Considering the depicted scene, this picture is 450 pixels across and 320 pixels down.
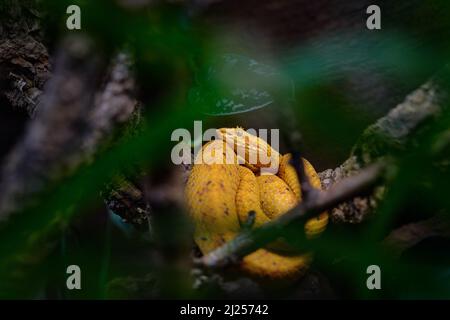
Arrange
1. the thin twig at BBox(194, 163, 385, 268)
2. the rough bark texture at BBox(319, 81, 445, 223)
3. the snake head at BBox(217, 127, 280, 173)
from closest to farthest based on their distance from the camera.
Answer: the thin twig at BBox(194, 163, 385, 268) < the rough bark texture at BBox(319, 81, 445, 223) < the snake head at BBox(217, 127, 280, 173)

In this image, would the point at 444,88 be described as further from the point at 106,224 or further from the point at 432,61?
the point at 106,224

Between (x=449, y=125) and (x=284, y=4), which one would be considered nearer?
(x=449, y=125)

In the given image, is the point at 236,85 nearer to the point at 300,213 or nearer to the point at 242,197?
the point at 242,197

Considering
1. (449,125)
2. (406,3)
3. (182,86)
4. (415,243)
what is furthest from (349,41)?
(182,86)

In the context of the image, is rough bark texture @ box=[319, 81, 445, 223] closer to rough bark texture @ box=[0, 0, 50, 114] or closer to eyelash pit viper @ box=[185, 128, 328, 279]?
eyelash pit viper @ box=[185, 128, 328, 279]

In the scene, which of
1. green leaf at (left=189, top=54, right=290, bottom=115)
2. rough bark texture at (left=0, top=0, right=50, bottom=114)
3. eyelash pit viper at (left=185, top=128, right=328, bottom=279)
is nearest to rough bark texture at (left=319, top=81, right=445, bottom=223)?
eyelash pit viper at (left=185, top=128, right=328, bottom=279)

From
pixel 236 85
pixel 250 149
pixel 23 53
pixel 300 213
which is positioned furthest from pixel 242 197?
pixel 23 53

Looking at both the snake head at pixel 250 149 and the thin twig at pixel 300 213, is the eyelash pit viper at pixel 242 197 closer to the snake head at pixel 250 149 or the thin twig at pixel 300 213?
the snake head at pixel 250 149
